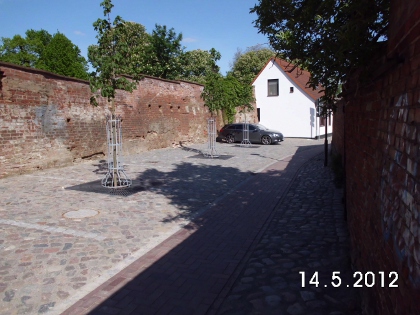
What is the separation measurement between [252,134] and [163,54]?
38.9 feet

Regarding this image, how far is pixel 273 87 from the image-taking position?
32938mm

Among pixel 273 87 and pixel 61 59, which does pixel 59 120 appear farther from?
pixel 273 87

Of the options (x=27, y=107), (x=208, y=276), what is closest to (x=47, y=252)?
(x=208, y=276)

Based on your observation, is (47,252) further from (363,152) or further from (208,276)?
(363,152)

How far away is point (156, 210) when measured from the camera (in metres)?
7.54

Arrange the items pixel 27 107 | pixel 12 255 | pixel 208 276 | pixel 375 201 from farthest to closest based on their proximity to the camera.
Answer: pixel 27 107, pixel 12 255, pixel 208 276, pixel 375 201

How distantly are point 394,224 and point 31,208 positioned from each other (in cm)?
712

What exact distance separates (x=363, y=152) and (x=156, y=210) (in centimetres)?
484

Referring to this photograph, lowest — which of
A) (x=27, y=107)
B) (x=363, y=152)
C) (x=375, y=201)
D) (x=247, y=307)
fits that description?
(x=247, y=307)

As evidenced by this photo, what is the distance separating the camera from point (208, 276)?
4.47m

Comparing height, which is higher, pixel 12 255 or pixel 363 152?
pixel 363 152

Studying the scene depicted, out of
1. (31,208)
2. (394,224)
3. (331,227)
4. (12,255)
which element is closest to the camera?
(394,224)

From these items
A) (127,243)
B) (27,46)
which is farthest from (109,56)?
(27,46)

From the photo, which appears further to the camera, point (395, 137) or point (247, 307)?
point (247, 307)
